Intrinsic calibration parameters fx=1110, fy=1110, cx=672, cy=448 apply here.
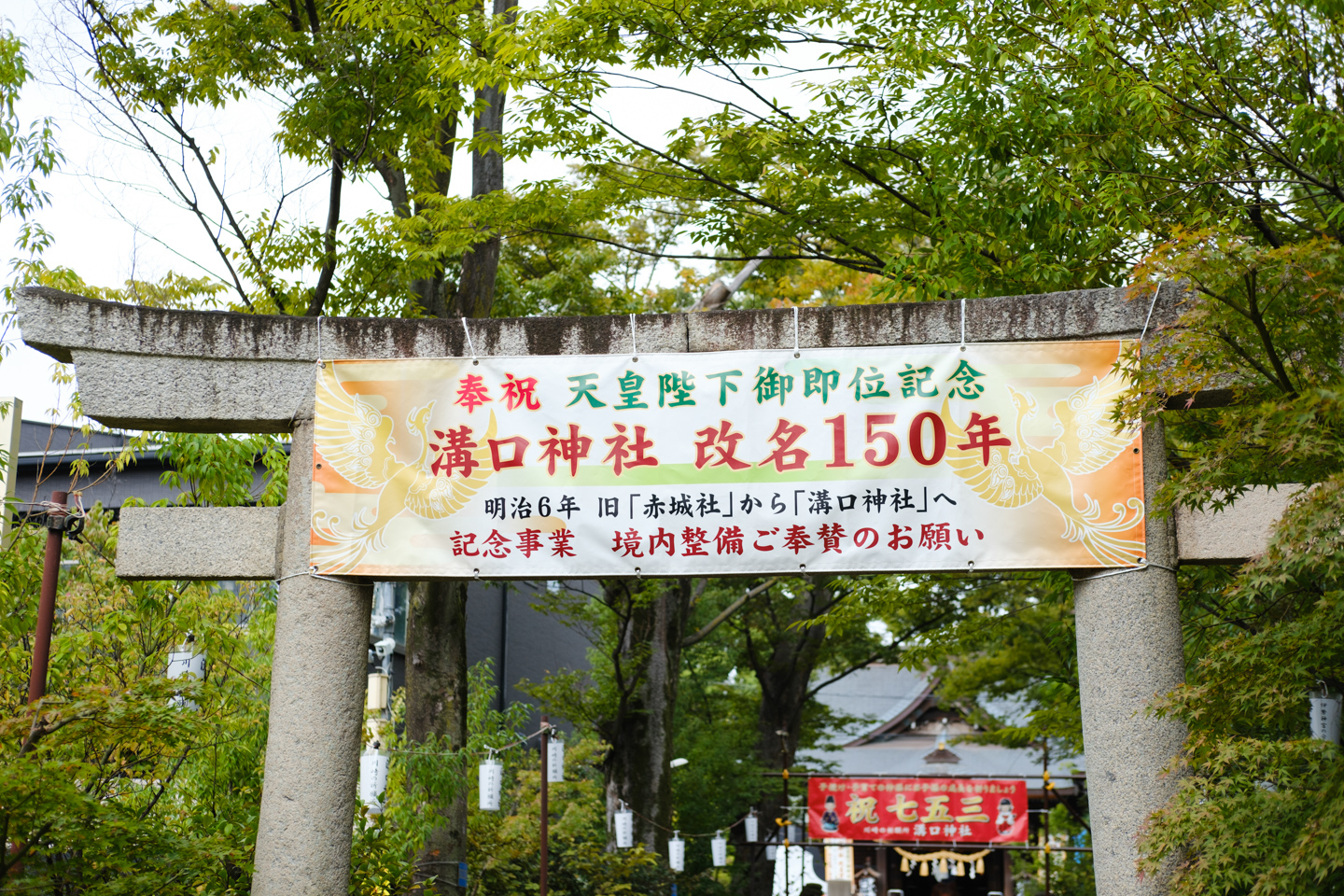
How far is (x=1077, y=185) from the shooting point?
7.75 metres

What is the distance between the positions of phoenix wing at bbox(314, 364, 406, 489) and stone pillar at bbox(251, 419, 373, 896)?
0.71 ft

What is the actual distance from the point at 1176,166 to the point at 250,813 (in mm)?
7637

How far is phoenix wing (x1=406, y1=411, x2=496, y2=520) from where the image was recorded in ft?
20.2

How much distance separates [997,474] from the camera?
5.86 metres

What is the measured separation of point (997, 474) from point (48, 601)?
611 centimetres

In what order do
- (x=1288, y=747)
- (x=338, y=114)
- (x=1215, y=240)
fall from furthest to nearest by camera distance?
(x=338, y=114) → (x=1215, y=240) → (x=1288, y=747)

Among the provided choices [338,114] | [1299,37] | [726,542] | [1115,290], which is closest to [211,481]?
[338,114]

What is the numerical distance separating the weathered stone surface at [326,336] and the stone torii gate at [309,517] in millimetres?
10

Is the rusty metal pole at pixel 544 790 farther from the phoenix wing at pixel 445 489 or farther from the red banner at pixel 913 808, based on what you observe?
the phoenix wing at pixel 445 489

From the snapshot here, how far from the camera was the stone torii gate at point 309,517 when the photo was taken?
18.3 feet

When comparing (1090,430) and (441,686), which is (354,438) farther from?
(441,686)

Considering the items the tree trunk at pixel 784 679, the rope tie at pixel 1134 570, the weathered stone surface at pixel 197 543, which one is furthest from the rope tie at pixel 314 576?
the tree trunk at pixel 784 679

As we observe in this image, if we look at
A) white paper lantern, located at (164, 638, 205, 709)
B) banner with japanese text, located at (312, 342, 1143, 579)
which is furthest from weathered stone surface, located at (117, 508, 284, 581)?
white paper lantern, located at (164, 638, 205, 709)

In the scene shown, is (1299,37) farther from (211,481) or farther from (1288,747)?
(211,481)
